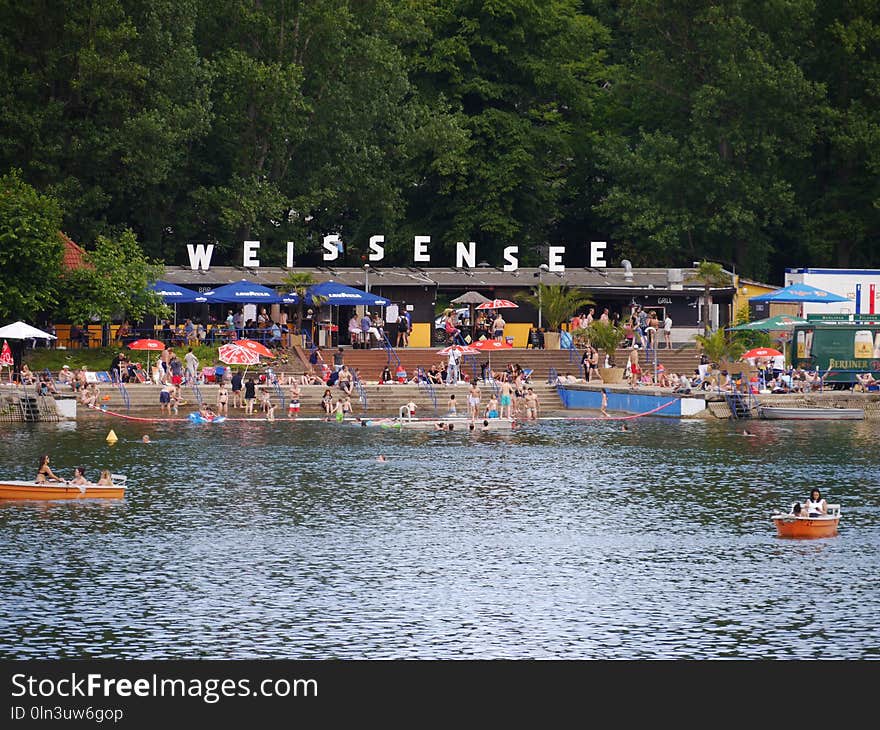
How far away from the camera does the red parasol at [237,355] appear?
7194 cm

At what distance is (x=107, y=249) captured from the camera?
7888cm

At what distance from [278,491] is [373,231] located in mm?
46489

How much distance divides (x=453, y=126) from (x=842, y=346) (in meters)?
29.5

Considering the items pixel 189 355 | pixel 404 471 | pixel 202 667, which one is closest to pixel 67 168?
pixel 189 355

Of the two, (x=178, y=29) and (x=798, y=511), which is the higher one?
(x=178, y=29)

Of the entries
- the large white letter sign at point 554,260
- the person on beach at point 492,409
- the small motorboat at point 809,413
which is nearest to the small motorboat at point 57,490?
the person on beach at point 492,409

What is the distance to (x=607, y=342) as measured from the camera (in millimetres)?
80062

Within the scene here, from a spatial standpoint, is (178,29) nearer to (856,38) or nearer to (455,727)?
(856,38)

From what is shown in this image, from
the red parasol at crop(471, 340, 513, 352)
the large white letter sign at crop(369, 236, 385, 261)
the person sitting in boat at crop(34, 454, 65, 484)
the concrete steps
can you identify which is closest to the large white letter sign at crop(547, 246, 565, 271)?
the large white letter sign at crop(369, 236, 385, 261)

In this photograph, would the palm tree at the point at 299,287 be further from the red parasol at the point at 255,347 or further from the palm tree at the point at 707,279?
the palm tree at the point at 707,279

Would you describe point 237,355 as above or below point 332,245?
below

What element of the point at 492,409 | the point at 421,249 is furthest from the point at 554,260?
the point at 492,409

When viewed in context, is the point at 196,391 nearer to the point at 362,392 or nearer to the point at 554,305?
the point at 362,392

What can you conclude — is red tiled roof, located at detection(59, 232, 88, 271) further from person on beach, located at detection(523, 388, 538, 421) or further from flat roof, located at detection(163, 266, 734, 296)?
person on beach, located at detection(523, 388, 538, 421)
